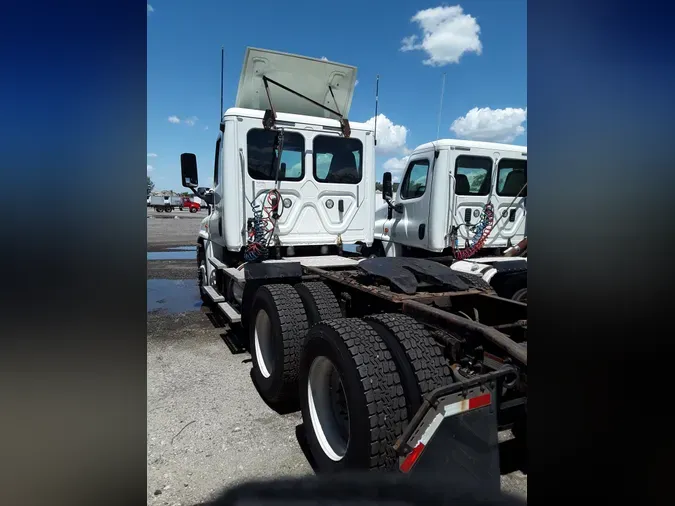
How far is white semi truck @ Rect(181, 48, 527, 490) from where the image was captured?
2080 millimetres

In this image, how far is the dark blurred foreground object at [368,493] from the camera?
190cm

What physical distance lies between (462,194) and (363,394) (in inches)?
182

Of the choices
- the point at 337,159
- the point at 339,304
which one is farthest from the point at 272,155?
the point at 339,304

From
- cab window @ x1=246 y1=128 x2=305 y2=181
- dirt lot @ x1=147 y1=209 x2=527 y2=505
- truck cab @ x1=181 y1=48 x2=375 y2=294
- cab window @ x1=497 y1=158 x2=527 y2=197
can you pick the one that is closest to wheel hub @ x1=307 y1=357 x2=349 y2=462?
dirt lot @ x1=147 y1=209 x2=527 y2=505

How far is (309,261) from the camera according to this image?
5273mm

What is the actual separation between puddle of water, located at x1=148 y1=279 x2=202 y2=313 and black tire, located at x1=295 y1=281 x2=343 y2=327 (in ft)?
13.6

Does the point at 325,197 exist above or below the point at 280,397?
above

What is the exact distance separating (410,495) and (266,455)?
143cm

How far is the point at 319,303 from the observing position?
3830mm

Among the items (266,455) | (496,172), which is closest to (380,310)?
(266,455)

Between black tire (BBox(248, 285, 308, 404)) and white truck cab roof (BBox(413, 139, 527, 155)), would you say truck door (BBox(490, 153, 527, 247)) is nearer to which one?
white truck cab roof (BBox(413, 139, 527, 155))
